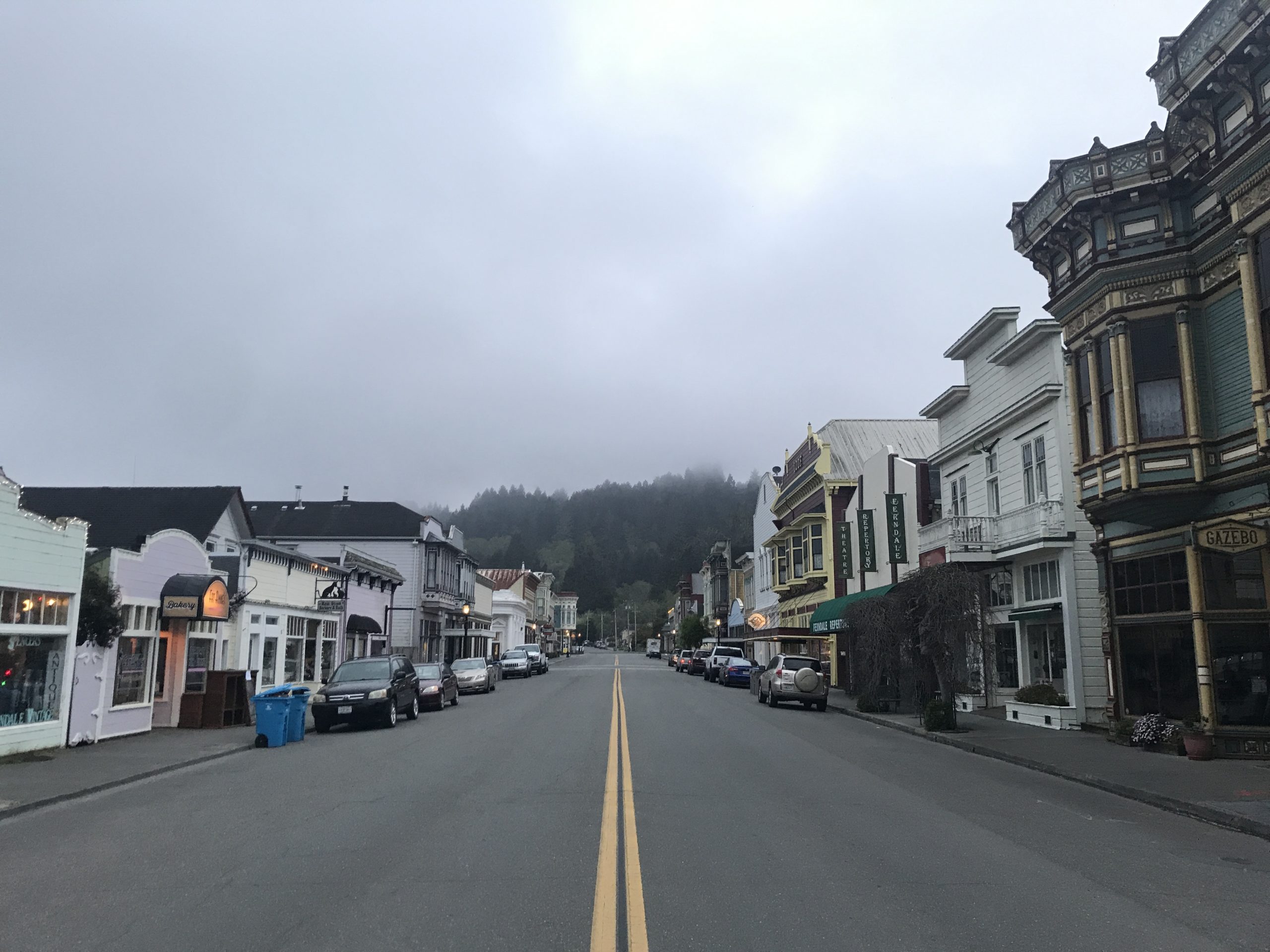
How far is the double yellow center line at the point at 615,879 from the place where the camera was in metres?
6.25

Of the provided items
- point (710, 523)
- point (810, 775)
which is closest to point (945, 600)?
point (810, 775)

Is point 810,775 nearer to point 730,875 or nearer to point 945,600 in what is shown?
point 730,875

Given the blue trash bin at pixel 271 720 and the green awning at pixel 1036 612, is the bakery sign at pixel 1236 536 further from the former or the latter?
the blue trash bin at pixel 271 720

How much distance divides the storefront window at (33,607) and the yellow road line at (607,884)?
1048 centimetres

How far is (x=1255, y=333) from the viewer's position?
15.2m

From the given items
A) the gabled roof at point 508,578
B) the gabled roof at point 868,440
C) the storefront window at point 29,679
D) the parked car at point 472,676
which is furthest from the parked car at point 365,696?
the gabled roof at point 508,578

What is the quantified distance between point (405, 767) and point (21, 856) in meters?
6.18

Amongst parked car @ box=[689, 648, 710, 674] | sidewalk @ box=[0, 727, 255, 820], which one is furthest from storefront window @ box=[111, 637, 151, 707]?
parked car @ box=[689, 648, 710, 674]

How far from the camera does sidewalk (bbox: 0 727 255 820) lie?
12422 millimetres

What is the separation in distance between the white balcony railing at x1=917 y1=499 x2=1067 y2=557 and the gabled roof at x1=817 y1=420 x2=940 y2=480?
19971 mm

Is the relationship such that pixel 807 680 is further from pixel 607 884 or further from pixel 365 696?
pixel 607 884

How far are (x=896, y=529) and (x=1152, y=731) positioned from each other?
17.1 m

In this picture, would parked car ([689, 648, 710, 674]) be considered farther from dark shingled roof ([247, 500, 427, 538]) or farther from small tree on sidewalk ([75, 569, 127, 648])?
small tree on sidewalk ([75, 569, 127, 648])

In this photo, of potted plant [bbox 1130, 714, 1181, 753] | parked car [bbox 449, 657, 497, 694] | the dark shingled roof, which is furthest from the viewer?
the dark shingled roof
